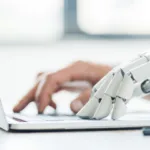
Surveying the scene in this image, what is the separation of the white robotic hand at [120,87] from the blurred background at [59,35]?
1.77 metres

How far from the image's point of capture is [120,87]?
2.76 feet

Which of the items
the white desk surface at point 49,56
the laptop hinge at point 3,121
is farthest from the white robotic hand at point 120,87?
the white desk surface at point 49,56

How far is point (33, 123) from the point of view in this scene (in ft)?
2.77

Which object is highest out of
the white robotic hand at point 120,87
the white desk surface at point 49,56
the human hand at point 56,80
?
the white robotic hand at point 120,87

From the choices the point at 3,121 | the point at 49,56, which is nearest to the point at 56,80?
the point at 3,121

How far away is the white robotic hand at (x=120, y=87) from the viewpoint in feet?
2.73

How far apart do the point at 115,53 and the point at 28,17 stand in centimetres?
51

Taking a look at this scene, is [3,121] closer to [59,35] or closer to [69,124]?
[69,124]

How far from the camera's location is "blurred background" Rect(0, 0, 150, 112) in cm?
267

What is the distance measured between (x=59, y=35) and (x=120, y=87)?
1.88 meters

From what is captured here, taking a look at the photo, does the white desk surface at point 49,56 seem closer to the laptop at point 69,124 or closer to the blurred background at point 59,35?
the blurred background at point 59,35

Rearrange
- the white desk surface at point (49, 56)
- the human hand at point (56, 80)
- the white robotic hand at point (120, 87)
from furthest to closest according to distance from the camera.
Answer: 1. the white desk surface at point (49, 56)
2. the human hand at point (56, 80)
3. the white robotic hand at point (120, 87)

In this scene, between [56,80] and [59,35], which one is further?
[59,35]
